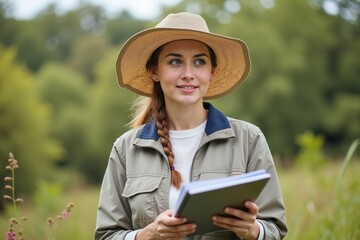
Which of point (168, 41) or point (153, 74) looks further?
point (153, 74)

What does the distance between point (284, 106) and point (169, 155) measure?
112ft

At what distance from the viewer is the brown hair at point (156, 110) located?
8.43 ft

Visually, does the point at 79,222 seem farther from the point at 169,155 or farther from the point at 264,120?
the point at 264,120

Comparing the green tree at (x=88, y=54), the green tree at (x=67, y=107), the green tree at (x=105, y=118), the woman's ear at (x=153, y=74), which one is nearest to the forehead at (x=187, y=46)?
the woman's ear at (x=153, y=74)

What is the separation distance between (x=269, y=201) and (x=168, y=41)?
32.0 inches

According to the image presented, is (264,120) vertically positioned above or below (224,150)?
below

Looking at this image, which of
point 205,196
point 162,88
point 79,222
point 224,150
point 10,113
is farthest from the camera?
point 10,113

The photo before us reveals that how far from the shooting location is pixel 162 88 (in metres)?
2.68

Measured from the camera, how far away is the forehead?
8.43 feet

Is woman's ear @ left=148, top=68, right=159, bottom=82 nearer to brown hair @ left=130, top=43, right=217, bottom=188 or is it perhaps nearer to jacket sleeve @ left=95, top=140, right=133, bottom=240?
brown hair @ left=130, top=43, right=217, bottom=188

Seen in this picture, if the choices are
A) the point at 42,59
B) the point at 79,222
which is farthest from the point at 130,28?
the point at 79,222

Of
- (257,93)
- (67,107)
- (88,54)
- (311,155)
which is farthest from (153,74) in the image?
(88,54)

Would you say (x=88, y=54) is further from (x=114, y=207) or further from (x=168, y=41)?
(x=114, y=207)

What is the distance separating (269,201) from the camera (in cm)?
242
